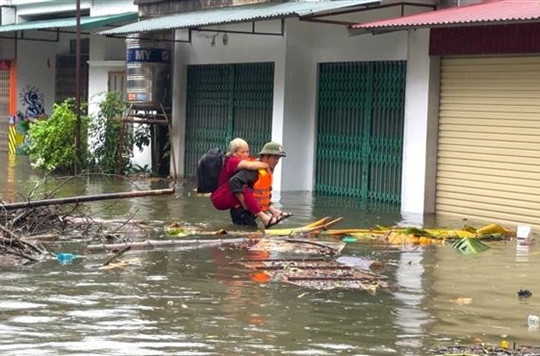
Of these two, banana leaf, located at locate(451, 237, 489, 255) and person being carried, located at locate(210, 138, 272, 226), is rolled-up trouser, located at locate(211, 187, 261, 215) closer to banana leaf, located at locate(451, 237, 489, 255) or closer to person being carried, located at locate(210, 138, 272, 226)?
person being carried, located at locate(210, 138, 272, 226)

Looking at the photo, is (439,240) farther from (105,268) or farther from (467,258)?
(105,268)

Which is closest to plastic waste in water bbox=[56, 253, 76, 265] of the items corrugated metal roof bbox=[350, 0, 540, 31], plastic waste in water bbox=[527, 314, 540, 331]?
plastic waste in water bbox=[527, 314, 540, 331]

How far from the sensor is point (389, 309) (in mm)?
8086

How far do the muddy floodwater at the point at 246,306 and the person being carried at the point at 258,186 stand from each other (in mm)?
1440

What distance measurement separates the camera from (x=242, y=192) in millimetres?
12422

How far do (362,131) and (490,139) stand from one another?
2902 mm

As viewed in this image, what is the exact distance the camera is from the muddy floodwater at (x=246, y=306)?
22.7 feet

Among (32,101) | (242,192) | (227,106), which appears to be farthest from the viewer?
(32,101)

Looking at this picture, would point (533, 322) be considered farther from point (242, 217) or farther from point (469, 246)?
point (242, 217)

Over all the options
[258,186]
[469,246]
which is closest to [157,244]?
[258,186]

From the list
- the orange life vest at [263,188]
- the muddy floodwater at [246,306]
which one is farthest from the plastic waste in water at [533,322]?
the orange life vest at [263,188]

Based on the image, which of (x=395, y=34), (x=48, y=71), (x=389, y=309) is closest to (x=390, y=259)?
(x=389, y=309)

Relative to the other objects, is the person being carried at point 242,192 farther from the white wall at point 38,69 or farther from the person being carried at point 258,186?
the white wall at point 38,69

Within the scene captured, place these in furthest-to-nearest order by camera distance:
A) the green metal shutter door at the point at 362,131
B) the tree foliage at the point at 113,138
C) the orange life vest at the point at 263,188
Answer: the tree foliage at the point at 113,138
the green metal shutter door at the point at 362,131
the orange life vest at the point at 263,188
